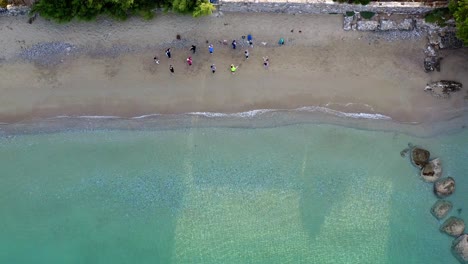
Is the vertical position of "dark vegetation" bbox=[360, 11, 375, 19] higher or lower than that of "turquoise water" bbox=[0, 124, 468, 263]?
higher

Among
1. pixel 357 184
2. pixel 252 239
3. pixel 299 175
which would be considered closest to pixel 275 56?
pixel 299 175

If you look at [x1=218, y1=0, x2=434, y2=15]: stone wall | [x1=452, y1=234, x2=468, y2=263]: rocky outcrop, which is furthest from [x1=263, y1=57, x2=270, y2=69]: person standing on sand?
[x1=452, y1=234, x2=468, y2=263]: rocky outcrop

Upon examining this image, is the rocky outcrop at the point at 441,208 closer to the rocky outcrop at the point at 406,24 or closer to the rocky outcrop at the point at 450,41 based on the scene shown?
the rocky outcrop at the point at 450,41

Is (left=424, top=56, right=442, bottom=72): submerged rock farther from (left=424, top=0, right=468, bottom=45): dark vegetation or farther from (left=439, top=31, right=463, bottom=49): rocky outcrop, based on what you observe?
(left=424, top=0, right=468, bottom=45): dark vegetation

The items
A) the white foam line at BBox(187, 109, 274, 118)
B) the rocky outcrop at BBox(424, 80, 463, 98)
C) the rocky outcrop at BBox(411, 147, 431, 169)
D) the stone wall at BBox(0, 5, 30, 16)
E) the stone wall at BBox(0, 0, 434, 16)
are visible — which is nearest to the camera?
the stone wall at BBox(0, 0, 434, 16)

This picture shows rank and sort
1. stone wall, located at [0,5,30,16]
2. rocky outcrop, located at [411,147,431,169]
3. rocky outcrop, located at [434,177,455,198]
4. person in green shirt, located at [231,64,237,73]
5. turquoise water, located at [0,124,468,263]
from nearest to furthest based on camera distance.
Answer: stone wall, located at [0,5,30,16] < person in green shirt, located at [231,64,237,73] < rocky outcrop, located at [411,147,431,169] < rocky outcrop, located at [434,177,455,198] < turquoise water, located at [0,124,468,263]

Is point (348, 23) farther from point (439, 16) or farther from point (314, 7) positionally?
point (439, 16)

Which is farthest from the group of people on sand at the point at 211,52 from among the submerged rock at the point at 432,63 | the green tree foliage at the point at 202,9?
the submerged rock at the point at 432,63
